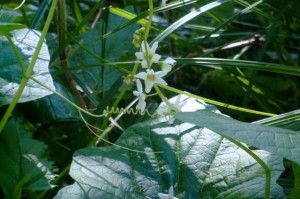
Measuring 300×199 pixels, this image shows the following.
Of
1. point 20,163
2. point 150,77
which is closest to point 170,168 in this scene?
point 150,77

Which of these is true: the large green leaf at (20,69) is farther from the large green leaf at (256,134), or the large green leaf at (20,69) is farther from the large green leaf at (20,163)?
the large green leaf at (256,134)

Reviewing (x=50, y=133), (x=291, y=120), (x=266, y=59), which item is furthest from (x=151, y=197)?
(x=266, y=59)

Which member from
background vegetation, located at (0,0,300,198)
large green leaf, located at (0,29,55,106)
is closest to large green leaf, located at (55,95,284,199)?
background vegetation, located at (0,0,300,198)

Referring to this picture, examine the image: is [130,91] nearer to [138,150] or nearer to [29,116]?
[29,116]

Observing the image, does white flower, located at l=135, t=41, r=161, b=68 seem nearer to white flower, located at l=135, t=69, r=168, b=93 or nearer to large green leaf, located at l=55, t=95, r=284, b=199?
white flower, located at l=135, t=69, r=168, b=93

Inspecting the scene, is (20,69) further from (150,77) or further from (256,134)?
(256,134)
